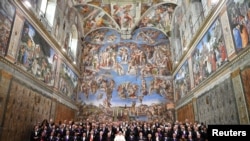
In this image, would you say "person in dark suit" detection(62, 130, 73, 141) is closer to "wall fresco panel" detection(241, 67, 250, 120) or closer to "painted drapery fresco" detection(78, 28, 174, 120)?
"wall fresco panel" detection(241, 67, 250, 120)

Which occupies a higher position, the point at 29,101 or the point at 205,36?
the point at 205,36

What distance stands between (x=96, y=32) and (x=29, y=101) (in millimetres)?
15040

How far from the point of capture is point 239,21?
8383mm

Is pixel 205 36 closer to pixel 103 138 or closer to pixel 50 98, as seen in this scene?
pixel 103 138

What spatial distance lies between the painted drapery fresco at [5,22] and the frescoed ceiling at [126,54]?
1133cm

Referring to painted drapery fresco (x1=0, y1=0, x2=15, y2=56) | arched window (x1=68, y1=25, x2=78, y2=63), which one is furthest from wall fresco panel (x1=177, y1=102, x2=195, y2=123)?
painted drapery fresco (x1=0, y1=0, x2=15, y2=56)

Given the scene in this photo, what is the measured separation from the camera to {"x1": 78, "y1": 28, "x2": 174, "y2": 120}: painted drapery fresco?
2080cm

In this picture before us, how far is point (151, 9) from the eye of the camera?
70.5 ft

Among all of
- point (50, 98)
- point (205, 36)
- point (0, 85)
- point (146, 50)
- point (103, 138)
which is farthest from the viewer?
point (146, 50)

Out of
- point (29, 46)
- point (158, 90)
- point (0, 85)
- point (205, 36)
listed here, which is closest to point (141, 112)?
point (158, 90)

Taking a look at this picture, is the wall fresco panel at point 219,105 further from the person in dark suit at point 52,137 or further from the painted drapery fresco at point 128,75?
the person in dark suit at point 52,137

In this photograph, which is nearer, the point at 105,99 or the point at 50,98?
the point at 50,98

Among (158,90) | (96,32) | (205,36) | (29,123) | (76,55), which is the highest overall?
(96,32)

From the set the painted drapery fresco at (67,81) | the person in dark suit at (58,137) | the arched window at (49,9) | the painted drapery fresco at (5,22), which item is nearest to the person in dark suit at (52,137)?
the person in dark suit at (58,137)
